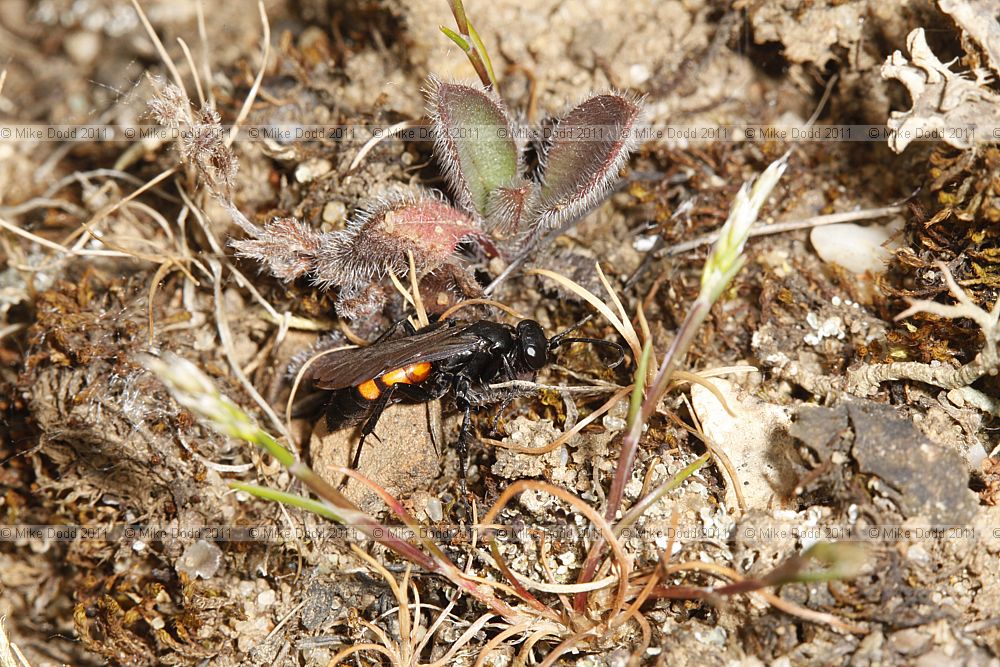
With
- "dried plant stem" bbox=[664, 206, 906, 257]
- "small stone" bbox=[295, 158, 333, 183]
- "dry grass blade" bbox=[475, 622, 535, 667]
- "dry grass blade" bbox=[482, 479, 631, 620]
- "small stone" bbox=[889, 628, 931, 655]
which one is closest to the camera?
"small stone" bbox=[889, 628, 931, 655]

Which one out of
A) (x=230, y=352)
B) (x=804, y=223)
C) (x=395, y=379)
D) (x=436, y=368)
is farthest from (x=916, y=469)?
(x=230, y=352)

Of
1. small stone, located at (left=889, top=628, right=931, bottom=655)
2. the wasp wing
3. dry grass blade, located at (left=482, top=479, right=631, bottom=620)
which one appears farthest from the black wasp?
small stone, located at (left=889, top=628, right=931, bottom=655)

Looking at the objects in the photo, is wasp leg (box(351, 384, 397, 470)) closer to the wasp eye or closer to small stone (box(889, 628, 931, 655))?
the wasp eye

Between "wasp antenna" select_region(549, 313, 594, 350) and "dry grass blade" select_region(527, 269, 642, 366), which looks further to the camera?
"wasp antenna" select_region(549, 313, 594, 350)

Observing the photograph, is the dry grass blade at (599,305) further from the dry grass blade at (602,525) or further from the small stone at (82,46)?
the small stone at (82,46)

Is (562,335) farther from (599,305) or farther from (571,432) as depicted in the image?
(571,432)

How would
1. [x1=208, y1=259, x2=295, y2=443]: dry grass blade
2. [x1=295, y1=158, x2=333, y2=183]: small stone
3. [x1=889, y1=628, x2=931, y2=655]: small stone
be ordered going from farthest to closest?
[x1=295, y1=158, x2=333, y2=183]: small stone
[x1=208, y1=259, x2=295, y2=443]: dry grass blade
[x1=889, y1=628, x2=931, y2=655]: small stone

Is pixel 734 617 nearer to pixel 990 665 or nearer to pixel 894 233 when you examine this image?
pixel 990 665

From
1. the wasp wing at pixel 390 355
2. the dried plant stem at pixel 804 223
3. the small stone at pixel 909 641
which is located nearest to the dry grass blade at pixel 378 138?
the wasp wing at pixel 390 355
